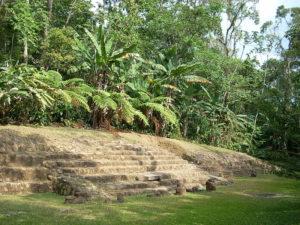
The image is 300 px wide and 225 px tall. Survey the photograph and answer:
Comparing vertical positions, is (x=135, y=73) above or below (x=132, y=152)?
above

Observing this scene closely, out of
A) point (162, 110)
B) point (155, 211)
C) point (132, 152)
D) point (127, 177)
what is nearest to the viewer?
point (155, 211)

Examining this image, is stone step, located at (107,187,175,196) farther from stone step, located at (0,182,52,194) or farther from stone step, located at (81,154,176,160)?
stone step, located at (81,154,176,160)

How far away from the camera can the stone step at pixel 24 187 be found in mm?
10781

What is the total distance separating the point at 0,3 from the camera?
2144cm

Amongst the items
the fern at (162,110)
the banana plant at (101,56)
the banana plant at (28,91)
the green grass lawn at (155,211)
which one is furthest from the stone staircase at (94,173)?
the banana plant at (101,56)

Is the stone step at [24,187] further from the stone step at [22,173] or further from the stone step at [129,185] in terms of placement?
the stone step at [129,185]

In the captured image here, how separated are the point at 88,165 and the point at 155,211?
397cm

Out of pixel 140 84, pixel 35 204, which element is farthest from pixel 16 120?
pixel 140 84

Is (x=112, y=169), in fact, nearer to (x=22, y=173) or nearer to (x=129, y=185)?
(x=129, y=185)

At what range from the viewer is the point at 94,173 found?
43.1 feet

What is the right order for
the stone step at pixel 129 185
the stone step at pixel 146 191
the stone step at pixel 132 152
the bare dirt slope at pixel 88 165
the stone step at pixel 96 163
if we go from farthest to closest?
the stone step at pixel 132 152, the stone step at pixel 96 163, the stone step at pixel 129 185, the stone step at pixel 146 191, the bare dirt slope at pixel 88 165

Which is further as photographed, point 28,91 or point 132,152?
point 132,152

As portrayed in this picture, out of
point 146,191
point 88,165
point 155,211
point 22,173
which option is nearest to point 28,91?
point 88,165

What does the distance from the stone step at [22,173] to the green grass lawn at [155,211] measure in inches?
31.8
